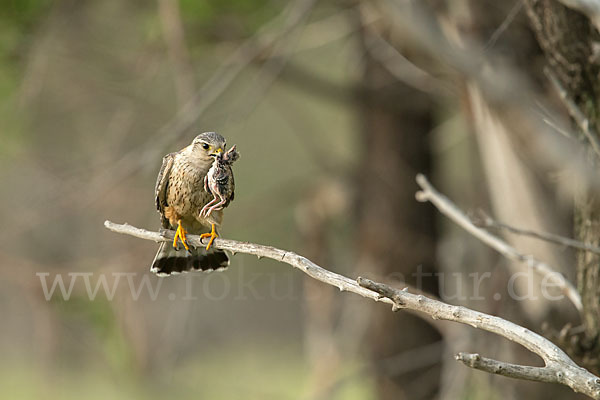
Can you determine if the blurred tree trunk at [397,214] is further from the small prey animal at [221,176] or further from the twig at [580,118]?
the small prey animal at [221,176]

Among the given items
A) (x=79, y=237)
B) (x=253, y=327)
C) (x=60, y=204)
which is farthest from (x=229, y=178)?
(x=253, y=327)

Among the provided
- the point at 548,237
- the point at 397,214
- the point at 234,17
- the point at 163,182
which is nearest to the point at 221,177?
the point at 163,182

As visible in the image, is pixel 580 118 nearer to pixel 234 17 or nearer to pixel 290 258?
pixel 290 258

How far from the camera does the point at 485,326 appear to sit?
1667 mm

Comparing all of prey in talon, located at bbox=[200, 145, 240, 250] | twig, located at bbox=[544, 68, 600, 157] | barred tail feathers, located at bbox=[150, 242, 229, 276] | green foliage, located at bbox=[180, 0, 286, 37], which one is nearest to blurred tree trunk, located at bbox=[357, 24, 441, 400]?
green foliage, located at bbox=[180, 0, 286, 37]

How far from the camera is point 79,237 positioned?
8.40 meters

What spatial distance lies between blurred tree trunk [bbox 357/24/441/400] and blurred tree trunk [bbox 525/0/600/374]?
336 centimetres

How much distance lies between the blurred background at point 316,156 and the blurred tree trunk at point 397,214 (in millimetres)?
16

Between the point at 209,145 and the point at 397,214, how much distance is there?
14.1ft

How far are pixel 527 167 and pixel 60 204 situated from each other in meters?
2.90

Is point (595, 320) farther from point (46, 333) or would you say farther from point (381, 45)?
point (46, 333)

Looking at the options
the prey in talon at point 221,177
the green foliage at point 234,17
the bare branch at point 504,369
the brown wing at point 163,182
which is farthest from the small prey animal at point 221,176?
the green foliage at point 234,17

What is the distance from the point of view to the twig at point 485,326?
150 cm

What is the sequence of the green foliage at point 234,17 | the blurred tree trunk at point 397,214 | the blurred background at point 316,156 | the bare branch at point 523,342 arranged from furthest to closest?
1. the blurred tree trunk at point 397,214
2. the green foliage at point 234,17
3. the blurred background at point 316,156
4. the bare branch at point 523,342
